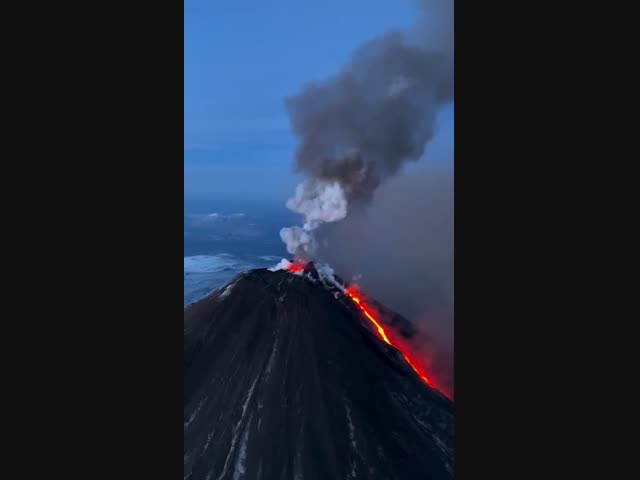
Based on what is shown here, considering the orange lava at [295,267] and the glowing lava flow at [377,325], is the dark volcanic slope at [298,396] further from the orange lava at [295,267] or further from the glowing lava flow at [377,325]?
the orange lava at [295,267]

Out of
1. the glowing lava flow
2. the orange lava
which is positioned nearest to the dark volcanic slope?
the glowing lava flow

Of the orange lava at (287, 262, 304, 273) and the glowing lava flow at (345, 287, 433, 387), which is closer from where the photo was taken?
the glowing lava flow at (345, 287, 433, 387)

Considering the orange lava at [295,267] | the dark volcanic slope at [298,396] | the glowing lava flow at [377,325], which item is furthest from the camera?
the orange lava at [295,267]

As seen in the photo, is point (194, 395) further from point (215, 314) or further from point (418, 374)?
point (418, 374)

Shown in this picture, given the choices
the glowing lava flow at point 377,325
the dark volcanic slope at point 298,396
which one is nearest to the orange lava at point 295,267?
the dark volcanic slope at point 298,396

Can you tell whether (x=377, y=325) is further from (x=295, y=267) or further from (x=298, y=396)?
(x=298, y=396)

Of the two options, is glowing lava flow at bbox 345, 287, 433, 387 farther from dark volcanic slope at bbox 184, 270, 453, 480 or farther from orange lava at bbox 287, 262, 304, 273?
orange lava at bbox 287, 262, 304, 273

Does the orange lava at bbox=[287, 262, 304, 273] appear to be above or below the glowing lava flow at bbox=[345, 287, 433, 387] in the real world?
above

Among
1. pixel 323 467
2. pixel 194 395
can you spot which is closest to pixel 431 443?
pixel 323 467
